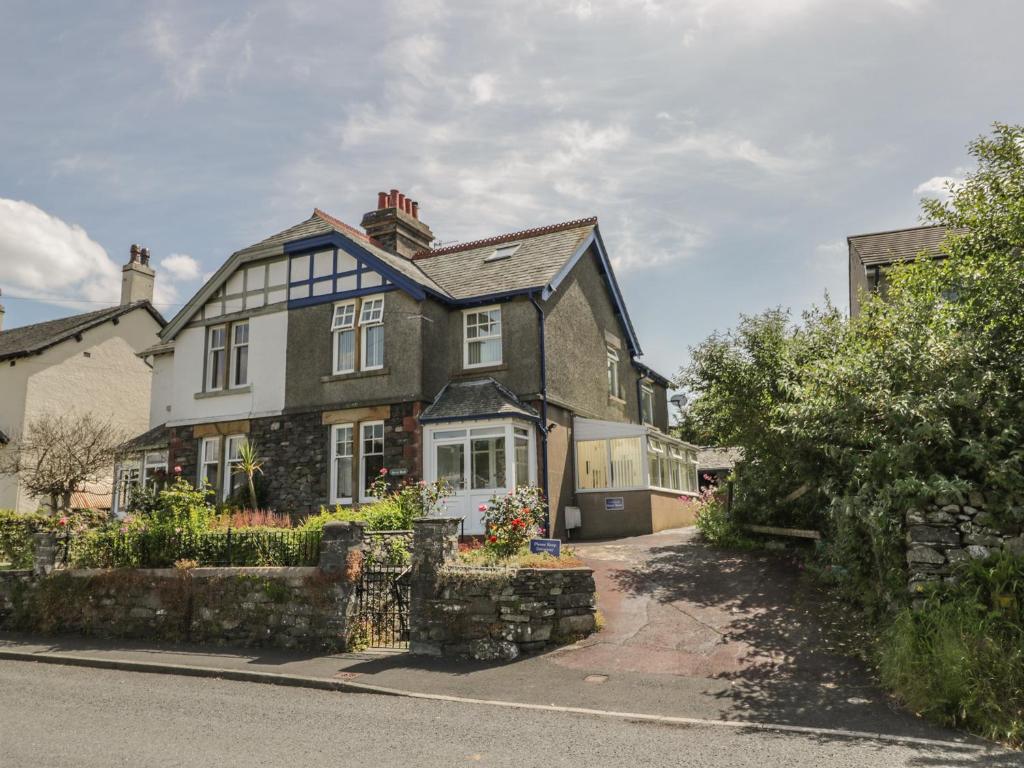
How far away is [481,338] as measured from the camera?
20297mm

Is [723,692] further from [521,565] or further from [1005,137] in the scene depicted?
[1005,137]

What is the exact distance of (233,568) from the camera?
12.5m

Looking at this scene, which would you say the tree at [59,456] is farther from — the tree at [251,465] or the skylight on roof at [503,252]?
the skylight on roof at [503,252]

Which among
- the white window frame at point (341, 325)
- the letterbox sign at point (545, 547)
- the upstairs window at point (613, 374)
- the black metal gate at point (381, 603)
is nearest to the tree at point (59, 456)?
the white window frame at point (341, 325)

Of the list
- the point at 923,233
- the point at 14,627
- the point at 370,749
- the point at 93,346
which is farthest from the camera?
the point at 93,346

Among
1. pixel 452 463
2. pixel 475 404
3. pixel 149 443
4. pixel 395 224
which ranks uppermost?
pixel 395 224

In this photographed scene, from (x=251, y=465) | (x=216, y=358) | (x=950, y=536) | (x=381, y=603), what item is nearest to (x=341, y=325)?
(x=251, y=465)

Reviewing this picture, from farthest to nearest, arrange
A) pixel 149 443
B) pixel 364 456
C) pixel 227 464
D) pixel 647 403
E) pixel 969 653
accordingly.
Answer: pixel 647 403 < pixel 149 443 < pixel 227 464 < pixel 364 456 < pixel 969 653

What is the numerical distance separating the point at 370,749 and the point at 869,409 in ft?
25.3

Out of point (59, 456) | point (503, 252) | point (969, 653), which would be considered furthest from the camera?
point (503, 252)

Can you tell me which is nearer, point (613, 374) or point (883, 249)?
point (883, 249)

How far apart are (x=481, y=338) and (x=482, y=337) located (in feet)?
0.12

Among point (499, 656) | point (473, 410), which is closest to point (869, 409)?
point (499, 656)

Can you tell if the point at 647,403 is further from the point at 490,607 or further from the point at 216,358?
the point at 490,607
